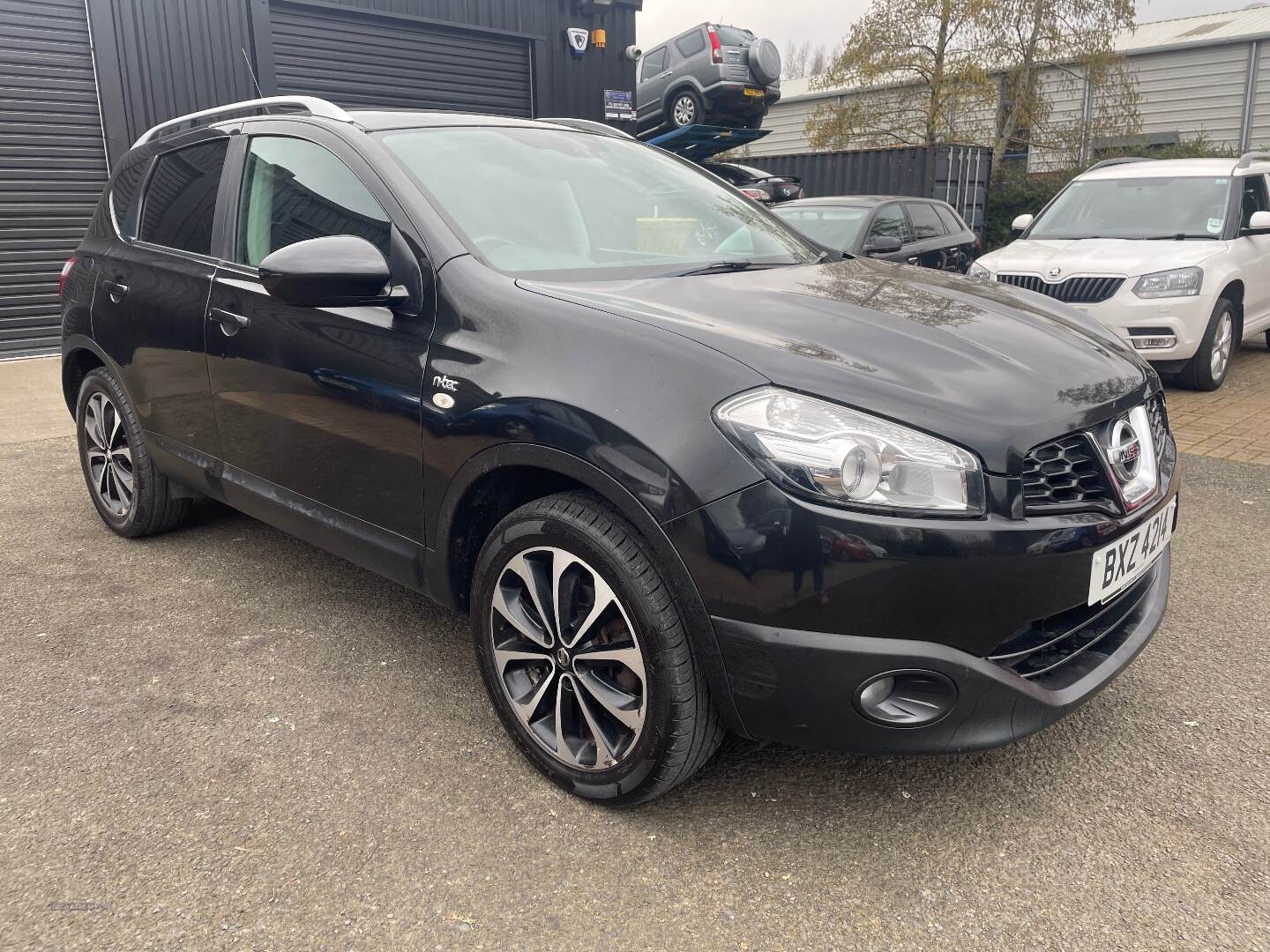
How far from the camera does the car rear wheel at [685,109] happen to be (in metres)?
14.8

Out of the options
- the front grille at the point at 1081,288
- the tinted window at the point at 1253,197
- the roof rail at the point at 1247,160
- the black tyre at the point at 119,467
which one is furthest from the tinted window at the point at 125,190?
the roof rail at the point at 1247,160

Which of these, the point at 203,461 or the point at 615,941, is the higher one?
the point at 203,461

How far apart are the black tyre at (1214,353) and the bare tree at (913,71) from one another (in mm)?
12211

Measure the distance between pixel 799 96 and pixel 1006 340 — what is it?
103 ft

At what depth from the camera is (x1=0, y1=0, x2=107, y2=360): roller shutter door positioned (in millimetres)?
8234

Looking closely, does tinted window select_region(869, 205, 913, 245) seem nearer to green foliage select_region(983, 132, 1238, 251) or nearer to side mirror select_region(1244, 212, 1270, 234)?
side mirror select_region(1244, 212, 1270, 234)

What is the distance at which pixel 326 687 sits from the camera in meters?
2.87

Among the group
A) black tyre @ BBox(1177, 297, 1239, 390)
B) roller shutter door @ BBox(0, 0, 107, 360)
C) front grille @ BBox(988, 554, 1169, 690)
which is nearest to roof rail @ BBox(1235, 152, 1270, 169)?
black tyre @ BBox(1177, 297, 1239, 390)

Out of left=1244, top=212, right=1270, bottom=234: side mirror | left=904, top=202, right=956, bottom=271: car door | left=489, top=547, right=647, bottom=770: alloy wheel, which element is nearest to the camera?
left=489, top=547, right=647, bottom=770: alloy wheel

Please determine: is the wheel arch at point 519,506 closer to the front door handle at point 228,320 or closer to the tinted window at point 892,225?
the front door handle at point 228,320

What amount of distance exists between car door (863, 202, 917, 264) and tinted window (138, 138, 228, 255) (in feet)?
19.5

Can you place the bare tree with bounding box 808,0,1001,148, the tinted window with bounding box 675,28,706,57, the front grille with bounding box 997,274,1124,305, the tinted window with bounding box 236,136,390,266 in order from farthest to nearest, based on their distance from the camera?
the bare tree with bounding box 808,0,1001,148 < the tinted window with bounding box 675,28,706,57 < the front grille with bounding box 997,274,1124,305 < the tinted window with bounding box 236,136,390,266

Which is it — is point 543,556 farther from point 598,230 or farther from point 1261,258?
point 1261,258

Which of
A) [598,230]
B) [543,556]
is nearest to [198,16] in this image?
[598,230]
